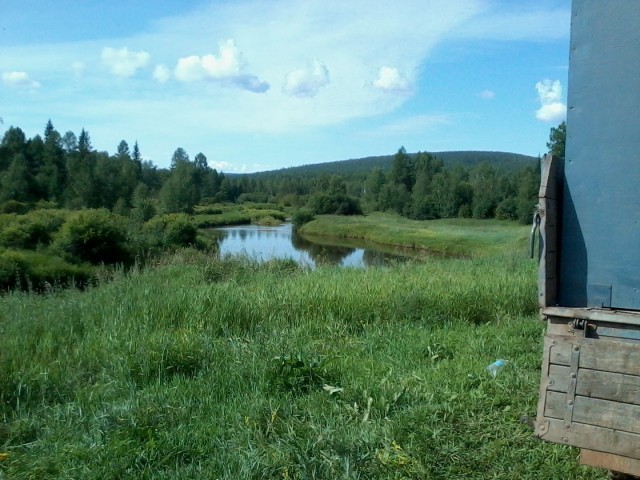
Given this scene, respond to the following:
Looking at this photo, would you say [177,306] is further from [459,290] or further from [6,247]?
[6,247]

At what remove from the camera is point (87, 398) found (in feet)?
15.1

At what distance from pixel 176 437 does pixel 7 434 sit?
3.95ft

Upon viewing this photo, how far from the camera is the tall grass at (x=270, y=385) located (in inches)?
141

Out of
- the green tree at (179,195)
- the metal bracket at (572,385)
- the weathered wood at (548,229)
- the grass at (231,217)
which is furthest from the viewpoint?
the grass at (231,217)

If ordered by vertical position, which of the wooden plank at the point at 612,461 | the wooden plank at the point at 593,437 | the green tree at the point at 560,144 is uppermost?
the green tree at the point at 560,144

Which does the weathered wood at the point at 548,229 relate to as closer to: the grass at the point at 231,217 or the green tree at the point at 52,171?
the green tree at the point at 52,171

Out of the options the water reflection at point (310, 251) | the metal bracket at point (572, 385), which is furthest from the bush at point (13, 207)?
the metal bracket at point (572, 385)

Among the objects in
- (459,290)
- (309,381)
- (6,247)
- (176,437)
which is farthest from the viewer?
(6,247)

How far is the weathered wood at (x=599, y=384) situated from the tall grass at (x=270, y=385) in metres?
1.18

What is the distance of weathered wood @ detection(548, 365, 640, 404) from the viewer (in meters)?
2.51

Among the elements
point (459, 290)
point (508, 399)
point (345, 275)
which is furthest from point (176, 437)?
point (345, 275)

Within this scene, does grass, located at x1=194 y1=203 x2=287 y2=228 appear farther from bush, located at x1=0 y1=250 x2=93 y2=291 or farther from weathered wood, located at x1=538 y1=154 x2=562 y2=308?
weathered wood, located at x1=538 y1=154 x2=562 y2=308

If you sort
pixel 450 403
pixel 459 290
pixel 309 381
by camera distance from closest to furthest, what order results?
pixel 450 403
pixel 309 381
pixel 459 290

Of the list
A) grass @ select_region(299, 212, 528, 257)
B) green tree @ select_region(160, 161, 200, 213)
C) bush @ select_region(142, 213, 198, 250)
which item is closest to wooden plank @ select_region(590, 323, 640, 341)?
grass @ select_region(299, 212, 528, 257)
